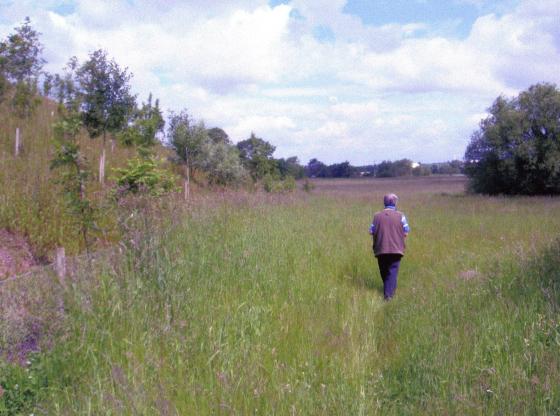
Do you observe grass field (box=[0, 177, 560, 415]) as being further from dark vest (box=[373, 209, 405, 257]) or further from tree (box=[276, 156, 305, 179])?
tree (box=[276, 156, 305, 179])

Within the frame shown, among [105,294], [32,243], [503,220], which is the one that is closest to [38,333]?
[105,294]

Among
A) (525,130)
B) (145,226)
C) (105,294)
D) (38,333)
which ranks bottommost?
(38,333)

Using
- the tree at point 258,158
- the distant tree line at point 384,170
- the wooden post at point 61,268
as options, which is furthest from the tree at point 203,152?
the distant tree line at point 384,170

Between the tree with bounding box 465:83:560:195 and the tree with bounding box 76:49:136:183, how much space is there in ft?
88.3

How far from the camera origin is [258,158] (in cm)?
3284

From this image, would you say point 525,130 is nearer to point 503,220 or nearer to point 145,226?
point 503,220

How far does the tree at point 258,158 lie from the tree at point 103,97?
17975 mm

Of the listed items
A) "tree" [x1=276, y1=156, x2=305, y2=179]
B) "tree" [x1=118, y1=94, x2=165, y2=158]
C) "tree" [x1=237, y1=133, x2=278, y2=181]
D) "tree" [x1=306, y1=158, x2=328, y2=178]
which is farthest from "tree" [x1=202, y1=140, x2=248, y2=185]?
"tree" [x1=306, y1=158, x2=328, y2=178]

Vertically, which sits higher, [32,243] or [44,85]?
[44,85]

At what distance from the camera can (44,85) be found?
979 inches

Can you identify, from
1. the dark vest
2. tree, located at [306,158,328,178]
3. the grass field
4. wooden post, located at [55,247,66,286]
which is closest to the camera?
the grass field

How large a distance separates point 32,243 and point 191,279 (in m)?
6.78

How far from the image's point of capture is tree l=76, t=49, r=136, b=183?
1371 centimetres

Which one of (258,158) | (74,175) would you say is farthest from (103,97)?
(258,158)
